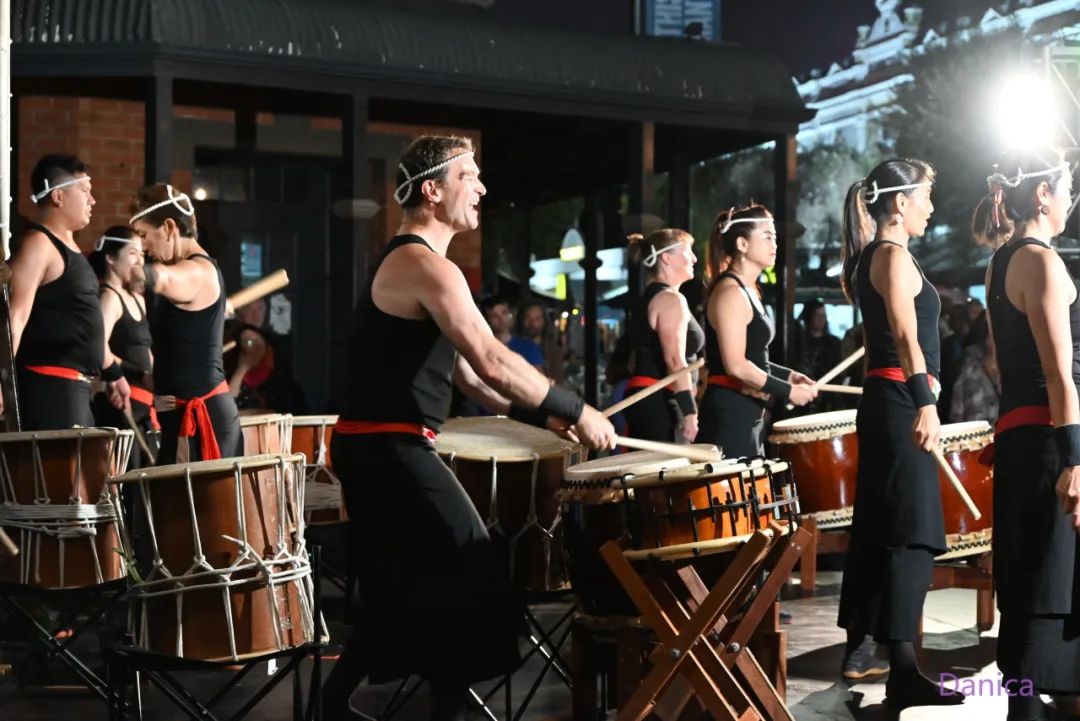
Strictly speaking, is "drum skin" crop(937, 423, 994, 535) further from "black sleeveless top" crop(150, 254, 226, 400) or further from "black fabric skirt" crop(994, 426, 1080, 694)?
"black sleeveless top" crop(150, 254, 226, 400)

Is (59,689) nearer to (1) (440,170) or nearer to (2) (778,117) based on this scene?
(1) (440,170)

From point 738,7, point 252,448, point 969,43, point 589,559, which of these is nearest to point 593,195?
point 252,448

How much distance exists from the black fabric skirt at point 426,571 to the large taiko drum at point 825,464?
2.82 meters

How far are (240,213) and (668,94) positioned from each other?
3.46m

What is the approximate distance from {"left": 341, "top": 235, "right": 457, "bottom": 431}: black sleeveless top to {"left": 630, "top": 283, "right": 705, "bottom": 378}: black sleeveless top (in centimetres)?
299

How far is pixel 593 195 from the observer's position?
13.6 m

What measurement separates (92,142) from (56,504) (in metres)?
5.43

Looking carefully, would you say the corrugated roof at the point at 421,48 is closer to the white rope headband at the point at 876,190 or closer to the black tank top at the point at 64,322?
the black tank top at the point at 64,322

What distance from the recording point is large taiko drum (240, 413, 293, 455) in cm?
584

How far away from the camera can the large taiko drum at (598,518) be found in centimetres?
411

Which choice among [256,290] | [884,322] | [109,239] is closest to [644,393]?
[884,322]

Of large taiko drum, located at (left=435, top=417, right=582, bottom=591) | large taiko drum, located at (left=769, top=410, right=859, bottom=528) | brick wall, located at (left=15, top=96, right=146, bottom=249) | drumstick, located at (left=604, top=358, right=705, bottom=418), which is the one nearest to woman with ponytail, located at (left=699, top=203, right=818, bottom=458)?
drumstick, located at (left=604, top=358, right=705, bottom=418)

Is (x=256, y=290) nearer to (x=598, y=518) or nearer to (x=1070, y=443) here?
(x=598, y=518)

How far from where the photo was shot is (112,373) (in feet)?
22.0
